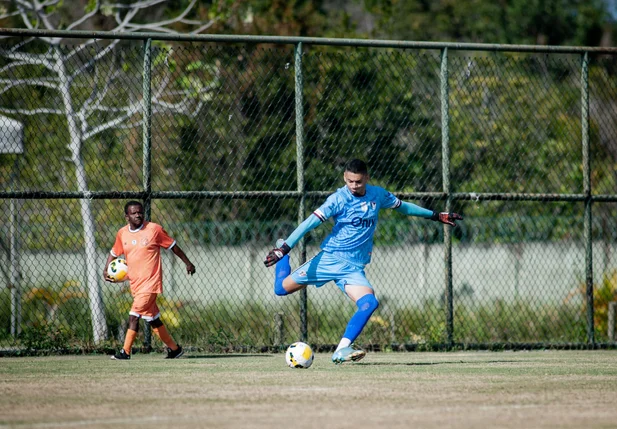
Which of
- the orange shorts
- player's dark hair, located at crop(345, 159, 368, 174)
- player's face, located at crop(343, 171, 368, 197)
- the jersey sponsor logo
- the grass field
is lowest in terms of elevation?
the grass field

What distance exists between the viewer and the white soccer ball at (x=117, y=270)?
1016 cm

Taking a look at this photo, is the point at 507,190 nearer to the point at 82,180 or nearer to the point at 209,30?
the point at 209,30

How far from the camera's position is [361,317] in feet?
30.5

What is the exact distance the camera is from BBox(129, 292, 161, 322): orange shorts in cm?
1015

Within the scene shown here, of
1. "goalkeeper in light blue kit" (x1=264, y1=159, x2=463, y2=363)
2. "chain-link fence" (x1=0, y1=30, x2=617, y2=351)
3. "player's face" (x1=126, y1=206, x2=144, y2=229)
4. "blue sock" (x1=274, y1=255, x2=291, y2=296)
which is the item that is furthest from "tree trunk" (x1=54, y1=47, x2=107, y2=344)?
"goalkeeper in light blue kit" (x1=264, y1=159, x2=463, y2=363)

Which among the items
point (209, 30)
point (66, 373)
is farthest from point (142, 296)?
point (209, 30)

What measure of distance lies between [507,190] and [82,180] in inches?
336

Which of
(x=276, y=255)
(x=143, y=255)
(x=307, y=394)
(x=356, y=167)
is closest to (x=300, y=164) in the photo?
(x=356, y=167)

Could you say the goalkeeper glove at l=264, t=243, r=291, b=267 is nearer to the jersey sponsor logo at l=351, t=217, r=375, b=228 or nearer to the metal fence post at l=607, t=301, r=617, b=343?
the jersey sponsor logo at l=351, t=217, r=375, b=228

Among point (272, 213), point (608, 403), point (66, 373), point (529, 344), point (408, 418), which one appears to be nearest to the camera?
point (408, 418)

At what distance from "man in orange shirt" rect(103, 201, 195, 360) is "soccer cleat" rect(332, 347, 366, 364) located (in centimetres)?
187

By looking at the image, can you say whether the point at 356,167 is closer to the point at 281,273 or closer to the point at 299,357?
the point at 281,273

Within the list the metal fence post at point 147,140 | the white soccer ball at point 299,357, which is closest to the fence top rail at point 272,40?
the metal fence post at point 147,140

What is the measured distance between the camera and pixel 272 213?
17.7 meters
